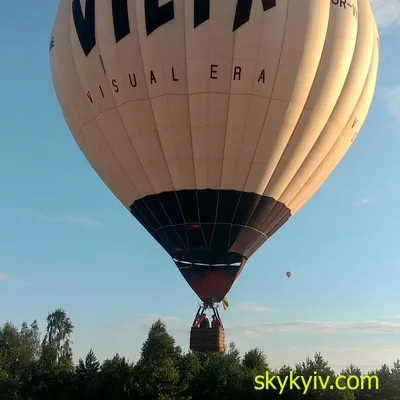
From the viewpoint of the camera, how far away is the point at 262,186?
50.0 feet

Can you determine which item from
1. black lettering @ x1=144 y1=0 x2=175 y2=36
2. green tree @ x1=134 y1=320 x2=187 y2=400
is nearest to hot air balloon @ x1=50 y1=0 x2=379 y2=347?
black lettering @ x1=144 y1=0 x2=175 y2=36

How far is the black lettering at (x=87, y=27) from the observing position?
15000mm

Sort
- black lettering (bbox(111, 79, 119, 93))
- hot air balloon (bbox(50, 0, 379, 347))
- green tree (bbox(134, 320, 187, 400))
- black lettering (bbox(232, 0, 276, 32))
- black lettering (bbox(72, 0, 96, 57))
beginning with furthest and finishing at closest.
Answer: green tree (bbox(134, 320, 187, 400)) < black lettering (bbox(72, 0, 96, 57)) < black lettering (bbox(111, 79, 119, 93)) < hot air balloon (bbox(50, 0, 379, 347)) < black lettering (bbox(232, 0, 276, 32))

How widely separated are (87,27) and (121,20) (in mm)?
1342

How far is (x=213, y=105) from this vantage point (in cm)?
1410

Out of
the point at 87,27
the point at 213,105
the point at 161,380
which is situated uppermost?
the point at 87,27

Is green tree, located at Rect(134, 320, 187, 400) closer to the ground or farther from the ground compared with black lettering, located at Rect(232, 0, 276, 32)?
closer to the ground

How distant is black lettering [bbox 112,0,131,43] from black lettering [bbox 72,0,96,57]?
34.2 inches

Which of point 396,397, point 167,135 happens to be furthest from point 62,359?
point 167,135

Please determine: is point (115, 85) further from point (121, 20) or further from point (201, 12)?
point (201, 12)

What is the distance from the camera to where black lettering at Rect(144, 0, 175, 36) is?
13.9 meters

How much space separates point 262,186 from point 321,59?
400cm

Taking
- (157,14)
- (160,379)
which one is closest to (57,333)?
(160,379)

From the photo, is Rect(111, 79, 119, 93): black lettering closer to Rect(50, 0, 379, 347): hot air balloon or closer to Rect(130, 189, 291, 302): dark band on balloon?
Rect(50, 0, 379, 347): hot air balloon
